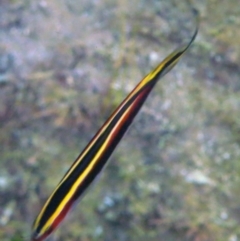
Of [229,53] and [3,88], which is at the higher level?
[3,88]

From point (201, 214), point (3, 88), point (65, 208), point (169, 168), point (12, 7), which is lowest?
point (201, 214)

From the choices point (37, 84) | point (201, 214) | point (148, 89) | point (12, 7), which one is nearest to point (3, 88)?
point (37, 84)

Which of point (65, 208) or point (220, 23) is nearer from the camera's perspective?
point (65, 208)

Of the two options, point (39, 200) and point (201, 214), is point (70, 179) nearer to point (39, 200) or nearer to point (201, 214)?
point (39, 200)

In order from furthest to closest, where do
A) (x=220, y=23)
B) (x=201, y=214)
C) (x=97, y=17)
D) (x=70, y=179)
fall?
Result: (x=220, y=23) → (x=97, y=17) → (x=201, y=214) → (x=70, y=179)

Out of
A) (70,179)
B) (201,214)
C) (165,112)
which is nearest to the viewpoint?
(70,179)

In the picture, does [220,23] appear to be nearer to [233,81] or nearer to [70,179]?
[233,81]

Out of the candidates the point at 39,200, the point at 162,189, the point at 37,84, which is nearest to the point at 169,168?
the point at 162,189
